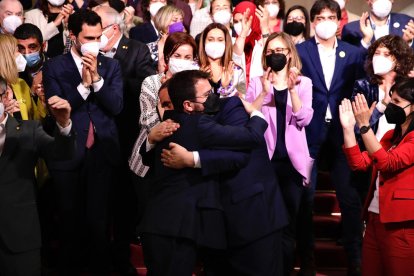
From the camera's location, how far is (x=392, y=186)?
5062 millimetres

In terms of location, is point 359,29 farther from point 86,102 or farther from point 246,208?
point 246,208

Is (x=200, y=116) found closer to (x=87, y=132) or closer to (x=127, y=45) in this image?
(x=87, y=132)

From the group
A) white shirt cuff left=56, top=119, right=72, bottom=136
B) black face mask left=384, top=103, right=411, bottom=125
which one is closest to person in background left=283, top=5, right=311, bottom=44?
black face mask left=384, top=103, right=411, bottom=125

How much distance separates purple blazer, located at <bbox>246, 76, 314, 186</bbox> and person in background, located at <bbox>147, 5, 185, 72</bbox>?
3.77ft

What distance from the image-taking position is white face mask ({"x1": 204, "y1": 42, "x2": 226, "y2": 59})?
623 centimetres

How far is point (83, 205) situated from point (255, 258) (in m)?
1.72

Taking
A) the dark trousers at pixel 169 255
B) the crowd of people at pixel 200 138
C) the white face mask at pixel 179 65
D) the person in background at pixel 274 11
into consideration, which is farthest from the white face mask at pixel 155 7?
the dark trousers at pixel 169 255

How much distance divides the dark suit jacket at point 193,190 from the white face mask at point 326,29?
7.79 ft

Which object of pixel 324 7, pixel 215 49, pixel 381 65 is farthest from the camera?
pixel 324 7

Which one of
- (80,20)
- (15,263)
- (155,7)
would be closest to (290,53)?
(80,20)

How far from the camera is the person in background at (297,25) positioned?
25.0 feet

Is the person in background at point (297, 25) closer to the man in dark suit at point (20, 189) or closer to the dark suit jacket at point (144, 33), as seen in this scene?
the dark suit jacket at point (144, 33)

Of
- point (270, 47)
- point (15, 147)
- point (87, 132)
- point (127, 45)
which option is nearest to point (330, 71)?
point (270, 47)

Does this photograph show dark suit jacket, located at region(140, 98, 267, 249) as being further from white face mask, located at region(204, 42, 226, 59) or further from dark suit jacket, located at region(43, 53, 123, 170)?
white face mask, located at region(204, 42, 226, 59)
